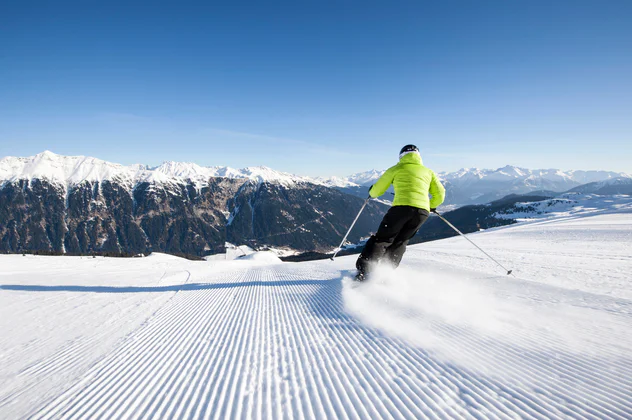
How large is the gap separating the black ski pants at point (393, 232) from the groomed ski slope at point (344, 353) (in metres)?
0.67

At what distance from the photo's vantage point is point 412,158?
7102mm

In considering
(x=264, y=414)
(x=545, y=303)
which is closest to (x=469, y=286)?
(x=545, y=303)

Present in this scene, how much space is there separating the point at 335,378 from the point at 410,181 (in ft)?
16.2

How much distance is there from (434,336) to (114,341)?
5284 mm

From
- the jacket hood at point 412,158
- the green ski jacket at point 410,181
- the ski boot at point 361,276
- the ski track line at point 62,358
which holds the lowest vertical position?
the ski track line at point 62,358

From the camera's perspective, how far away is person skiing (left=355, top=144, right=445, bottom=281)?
6.85 metres

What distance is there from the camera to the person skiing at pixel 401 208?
22.5ft

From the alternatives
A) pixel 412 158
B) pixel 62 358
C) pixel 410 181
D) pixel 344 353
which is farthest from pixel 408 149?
pixel 62 358

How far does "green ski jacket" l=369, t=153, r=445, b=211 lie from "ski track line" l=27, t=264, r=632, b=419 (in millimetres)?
2914

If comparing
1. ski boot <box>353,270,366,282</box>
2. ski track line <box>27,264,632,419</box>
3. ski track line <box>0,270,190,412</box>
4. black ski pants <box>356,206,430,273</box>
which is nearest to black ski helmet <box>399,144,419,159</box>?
black ski pants <box>356,206,430,273</box>

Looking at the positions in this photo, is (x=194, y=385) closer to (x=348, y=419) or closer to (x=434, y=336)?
(x=348, y=419)

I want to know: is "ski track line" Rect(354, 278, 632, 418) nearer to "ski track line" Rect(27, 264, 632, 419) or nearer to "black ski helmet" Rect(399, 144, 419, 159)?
"ski track line" Rect(27, 264, 632, 419)

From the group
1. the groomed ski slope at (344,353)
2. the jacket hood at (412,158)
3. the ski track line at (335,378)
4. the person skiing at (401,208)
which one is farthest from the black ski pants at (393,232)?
the ski track line at (335,378)

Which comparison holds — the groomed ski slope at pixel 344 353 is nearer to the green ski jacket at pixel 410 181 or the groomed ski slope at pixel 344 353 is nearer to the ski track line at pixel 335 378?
the ski track line at pixel 335 378
